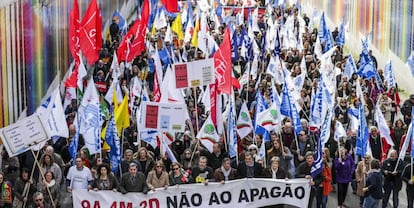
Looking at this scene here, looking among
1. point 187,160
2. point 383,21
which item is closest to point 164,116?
point 187,160

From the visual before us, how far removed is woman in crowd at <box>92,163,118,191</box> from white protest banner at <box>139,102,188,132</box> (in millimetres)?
1526

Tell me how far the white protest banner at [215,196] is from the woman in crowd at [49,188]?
0.37 metres

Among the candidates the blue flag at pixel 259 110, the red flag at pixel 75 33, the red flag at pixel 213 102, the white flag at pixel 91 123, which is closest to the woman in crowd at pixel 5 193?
the white flag at pixel 91 123

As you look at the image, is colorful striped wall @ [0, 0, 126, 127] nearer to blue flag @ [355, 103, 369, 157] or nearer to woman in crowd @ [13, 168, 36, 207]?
woman in crowd @ [13, 168, 36, 207]

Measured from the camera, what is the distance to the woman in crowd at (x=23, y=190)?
1435 centimetres

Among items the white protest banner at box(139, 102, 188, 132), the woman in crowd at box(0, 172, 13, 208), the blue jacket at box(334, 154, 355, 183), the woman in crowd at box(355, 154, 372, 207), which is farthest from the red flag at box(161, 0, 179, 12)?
the woman in crowd at box(0, 172, 13, 208)

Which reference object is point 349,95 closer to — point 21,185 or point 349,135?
point 349,135

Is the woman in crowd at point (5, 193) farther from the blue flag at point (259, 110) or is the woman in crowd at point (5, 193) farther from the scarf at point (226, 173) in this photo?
the blue flag at point (259, 110)

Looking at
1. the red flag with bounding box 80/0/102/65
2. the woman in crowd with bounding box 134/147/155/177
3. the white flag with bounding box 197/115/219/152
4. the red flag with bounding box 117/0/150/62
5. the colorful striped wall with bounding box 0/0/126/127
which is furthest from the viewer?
the red flag with bounding box 117/0/150/62

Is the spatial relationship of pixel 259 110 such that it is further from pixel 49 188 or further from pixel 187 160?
pixel 49 188

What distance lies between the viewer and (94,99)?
54.9 feet

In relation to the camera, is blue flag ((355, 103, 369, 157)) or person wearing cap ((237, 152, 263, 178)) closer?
person wearing cap ((237, 152, 263, 178))

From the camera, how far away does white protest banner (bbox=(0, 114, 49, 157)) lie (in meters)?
14.1

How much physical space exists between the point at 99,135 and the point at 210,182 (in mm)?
2375
